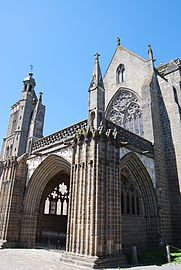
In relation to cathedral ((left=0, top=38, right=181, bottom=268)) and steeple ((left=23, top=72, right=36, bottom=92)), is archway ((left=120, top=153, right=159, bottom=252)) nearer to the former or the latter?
cathedral ((left=0, top=38, right=181, bottom=268))

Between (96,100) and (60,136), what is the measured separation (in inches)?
126

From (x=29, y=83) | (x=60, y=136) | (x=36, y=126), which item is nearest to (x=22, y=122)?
(x=29, y=83)

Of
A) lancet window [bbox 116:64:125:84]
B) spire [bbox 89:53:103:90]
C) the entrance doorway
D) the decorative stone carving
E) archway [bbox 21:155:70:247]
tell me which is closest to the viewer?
spire [bbox 89:53:103:90]

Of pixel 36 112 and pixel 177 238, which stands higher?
pixel 36 112

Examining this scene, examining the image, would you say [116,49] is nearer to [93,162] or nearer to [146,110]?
[146,110]

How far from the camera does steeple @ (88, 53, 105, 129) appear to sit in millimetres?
9580

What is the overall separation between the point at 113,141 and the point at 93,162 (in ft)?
4.51

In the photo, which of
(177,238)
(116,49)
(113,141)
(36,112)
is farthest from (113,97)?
(177,238)

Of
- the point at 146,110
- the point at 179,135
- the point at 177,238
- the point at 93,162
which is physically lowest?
the point at 177,238

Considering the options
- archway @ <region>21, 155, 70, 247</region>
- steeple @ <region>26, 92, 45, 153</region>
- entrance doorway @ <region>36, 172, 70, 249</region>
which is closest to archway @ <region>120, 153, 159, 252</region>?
archway @ <region>21, 155, 70, 247</region>

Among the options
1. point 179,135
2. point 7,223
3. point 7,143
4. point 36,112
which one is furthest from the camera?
point 7,143

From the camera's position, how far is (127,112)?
1700cm

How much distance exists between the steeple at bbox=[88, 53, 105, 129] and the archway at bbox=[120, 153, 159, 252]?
241cm

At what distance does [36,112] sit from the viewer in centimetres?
1595
